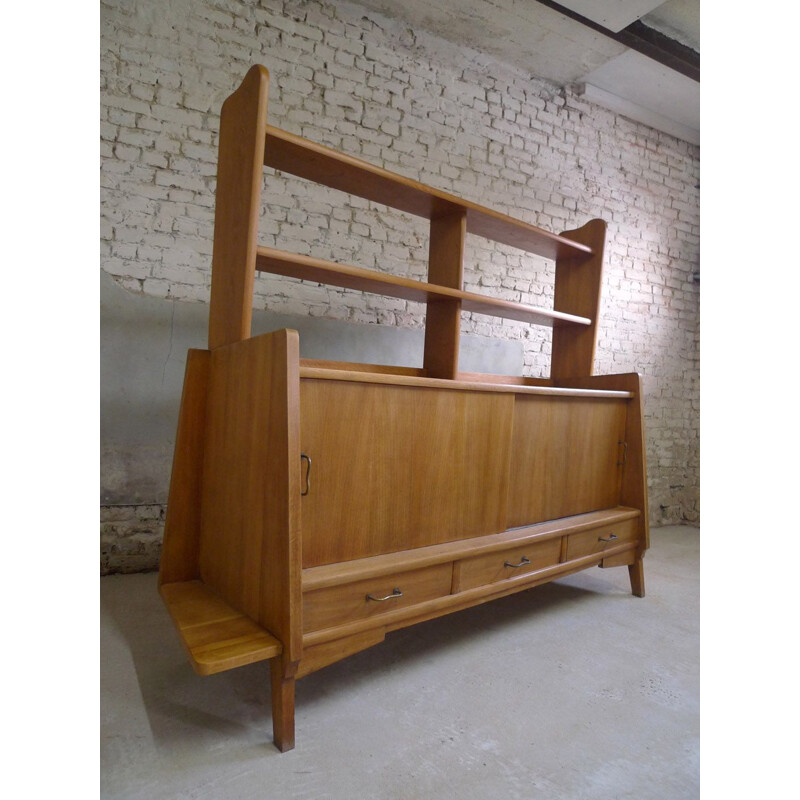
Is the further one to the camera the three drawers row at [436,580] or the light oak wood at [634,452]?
the light oak wood at [634,452]

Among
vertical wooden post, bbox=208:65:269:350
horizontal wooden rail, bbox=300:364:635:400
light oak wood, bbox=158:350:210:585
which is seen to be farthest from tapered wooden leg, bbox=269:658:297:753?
vertical wooden post, bbox=208:65:269:350

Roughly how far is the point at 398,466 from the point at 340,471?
0.82ft

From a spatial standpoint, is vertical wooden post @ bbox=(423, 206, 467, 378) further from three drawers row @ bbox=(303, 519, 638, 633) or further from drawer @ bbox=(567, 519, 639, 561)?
drawer @ bbox=(567, 519, 639, 561)

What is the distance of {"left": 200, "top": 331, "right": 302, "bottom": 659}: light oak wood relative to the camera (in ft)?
5.29

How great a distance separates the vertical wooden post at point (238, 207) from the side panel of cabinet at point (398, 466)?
474 millimetres

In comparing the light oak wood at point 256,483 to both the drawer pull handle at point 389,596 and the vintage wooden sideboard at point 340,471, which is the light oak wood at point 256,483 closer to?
the vintage wooden sideboard at point 340,471

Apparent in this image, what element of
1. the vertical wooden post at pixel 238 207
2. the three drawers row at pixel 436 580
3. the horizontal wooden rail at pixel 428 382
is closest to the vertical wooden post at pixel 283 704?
the three drawers row at pixel 436 580

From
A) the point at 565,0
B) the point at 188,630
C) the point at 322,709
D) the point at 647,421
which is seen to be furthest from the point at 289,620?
the point at 647,421

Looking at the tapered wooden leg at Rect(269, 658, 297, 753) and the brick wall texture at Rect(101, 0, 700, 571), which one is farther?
the brick wall texture at Rect(101, 0, 700, 571)

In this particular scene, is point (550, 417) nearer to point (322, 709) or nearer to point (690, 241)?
point (322, 709)

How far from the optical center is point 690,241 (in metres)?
5.28

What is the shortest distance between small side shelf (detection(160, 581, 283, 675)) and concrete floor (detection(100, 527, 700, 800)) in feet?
0.87

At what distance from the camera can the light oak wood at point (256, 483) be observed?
1.61 m

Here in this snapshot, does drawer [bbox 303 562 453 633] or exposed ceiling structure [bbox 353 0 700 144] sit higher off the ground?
exposed ceiling structure [bbox 353 0 700 144]
